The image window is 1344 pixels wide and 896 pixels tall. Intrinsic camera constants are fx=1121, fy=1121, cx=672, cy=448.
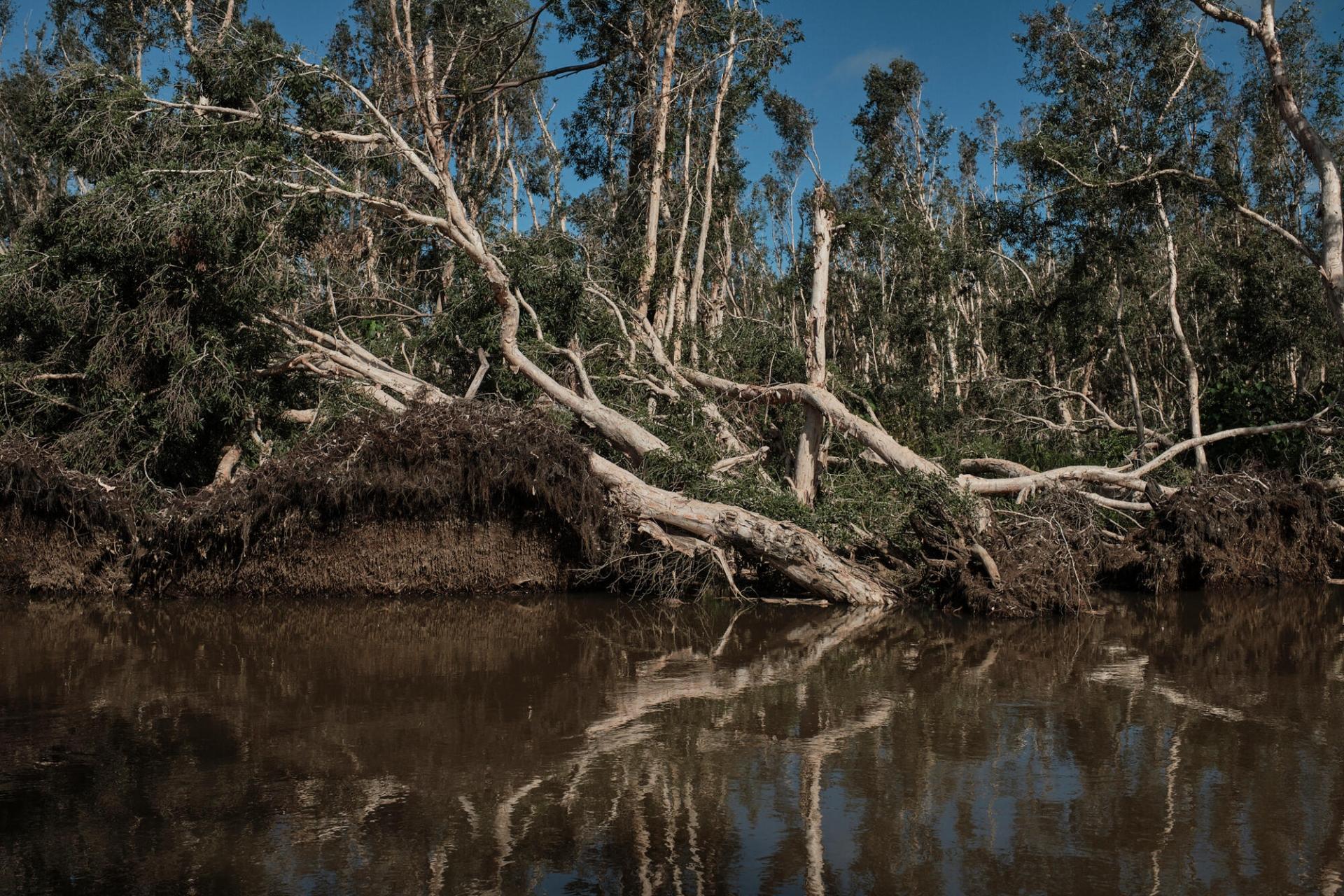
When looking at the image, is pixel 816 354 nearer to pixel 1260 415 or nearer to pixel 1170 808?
pixel 1260 415

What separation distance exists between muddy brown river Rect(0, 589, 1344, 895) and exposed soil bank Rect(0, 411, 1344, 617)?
4.31 feet

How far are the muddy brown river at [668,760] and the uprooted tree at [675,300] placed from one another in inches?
111

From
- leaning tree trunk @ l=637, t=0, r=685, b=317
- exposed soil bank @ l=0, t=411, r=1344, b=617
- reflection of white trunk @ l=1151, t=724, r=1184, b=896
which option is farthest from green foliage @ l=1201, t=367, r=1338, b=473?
reflection of white trunk @ l=1151, t=724, r=1184, b=896

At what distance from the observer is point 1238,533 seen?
43.1ft

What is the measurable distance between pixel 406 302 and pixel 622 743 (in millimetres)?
13712

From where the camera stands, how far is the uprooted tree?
1272 centimetres

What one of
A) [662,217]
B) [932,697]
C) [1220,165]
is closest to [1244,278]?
[1220,165]

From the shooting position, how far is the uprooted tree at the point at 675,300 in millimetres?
12719

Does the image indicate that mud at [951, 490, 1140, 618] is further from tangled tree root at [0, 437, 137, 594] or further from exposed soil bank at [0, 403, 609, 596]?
tangled tree root at [0, 437, 137, 594]

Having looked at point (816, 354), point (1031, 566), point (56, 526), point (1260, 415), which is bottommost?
point (1031, 566)

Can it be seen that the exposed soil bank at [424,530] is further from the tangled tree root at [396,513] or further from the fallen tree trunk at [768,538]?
the fallen tree trunk at [768,538]

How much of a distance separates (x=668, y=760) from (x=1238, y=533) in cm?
967

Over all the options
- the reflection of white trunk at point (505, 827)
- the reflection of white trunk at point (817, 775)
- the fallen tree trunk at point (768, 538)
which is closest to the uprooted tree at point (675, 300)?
the fallen tree trunk at point (768, 538)

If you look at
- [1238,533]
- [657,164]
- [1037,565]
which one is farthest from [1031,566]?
[657,164]
